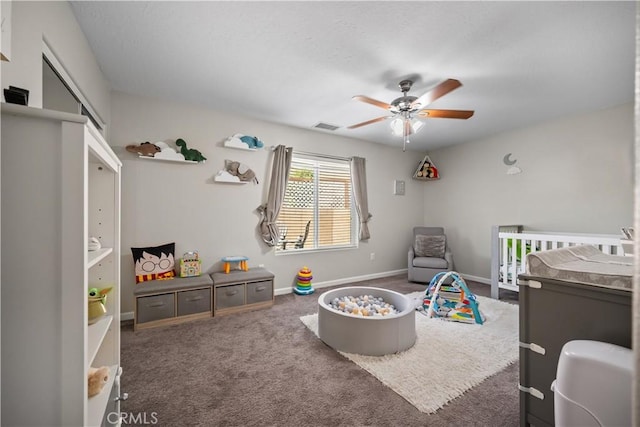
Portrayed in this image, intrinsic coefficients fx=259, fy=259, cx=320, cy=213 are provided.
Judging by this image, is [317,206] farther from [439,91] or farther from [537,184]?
[537,184]

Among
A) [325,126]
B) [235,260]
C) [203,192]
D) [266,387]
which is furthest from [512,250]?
[203,192]

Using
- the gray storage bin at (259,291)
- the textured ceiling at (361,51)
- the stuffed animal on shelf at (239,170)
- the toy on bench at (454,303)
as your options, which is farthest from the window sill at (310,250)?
the textured ceiling at (361,51)

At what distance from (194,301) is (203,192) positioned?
127cm

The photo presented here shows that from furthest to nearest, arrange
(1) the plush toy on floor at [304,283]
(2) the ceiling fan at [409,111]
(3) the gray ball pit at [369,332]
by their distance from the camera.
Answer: (1) the plush toy on floor at [304,283]
(2) the ceiling fan at [409,111]
(3) the gray ball pit at [369,332]

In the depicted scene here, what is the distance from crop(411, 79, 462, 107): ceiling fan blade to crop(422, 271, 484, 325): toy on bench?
5.79 ft

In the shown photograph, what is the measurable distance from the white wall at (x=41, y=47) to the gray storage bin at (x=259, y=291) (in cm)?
226

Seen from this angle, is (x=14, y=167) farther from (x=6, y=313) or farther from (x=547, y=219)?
(x=547, y=219)

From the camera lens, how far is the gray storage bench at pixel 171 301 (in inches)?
97.7

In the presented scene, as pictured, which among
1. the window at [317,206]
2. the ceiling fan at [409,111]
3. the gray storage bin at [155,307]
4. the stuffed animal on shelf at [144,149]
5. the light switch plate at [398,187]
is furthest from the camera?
the light switch plate at [398,187]

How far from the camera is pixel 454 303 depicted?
9.47 feet

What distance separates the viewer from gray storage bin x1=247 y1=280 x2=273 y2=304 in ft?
9.87

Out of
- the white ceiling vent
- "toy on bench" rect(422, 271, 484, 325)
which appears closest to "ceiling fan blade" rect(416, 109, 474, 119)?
the white ceiling vent

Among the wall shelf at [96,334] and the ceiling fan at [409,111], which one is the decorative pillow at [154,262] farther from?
the ceiling fan at [409,111]

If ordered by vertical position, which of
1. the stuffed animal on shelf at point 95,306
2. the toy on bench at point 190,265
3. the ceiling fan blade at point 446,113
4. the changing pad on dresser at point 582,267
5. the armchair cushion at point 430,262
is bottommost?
the armchair cushion at point 430,262
